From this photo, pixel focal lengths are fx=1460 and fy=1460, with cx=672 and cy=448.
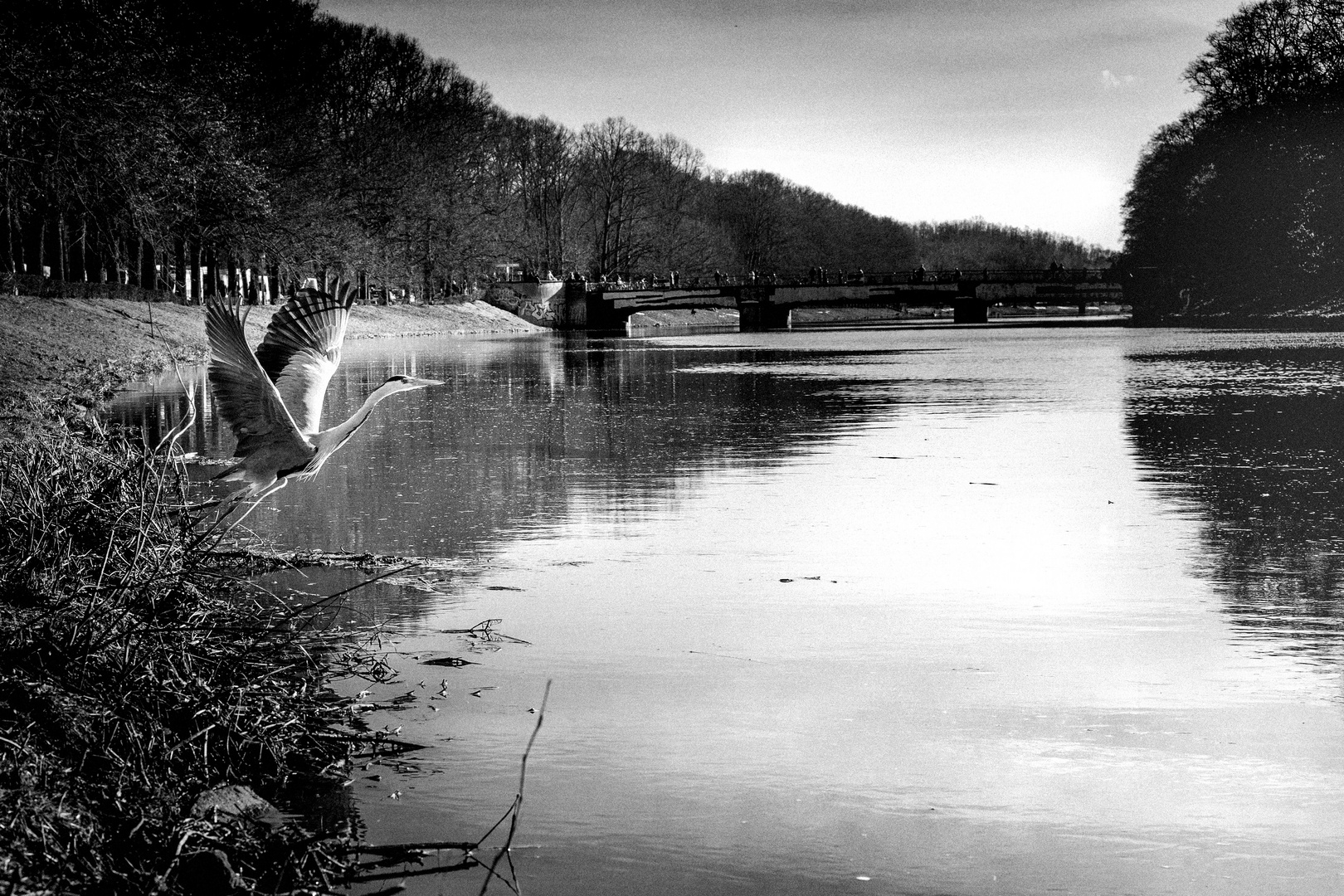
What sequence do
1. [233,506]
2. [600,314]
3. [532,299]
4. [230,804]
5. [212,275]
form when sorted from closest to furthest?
[230,804]
[233,506]
[212,275]
[600,314]
[532,299]

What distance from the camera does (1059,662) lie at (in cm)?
888

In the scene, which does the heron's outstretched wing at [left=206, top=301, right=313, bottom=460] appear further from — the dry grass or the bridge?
the bridge

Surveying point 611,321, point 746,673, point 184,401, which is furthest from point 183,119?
point 611,321

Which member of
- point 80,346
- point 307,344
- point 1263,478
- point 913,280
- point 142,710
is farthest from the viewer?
point 913,280

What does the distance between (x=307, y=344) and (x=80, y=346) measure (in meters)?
27.8

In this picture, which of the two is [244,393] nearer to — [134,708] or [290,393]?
[290,393]

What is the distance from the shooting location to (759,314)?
10938 centimetres

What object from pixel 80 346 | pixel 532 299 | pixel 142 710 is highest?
pixel 532 299

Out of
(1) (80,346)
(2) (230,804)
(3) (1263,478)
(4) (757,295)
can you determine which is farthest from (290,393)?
(4) (757,295)

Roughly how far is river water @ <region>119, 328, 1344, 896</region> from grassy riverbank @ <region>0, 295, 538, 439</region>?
14.4ft

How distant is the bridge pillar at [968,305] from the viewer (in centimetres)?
10800

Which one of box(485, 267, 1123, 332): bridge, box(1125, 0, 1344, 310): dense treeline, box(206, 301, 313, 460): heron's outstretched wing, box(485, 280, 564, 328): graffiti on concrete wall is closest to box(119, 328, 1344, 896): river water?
box(206, 301, 313, 460): heron's outstretched wing

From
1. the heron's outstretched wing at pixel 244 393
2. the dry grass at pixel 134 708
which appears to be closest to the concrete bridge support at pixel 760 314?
the heron's outstretched wing at pixel 244 393

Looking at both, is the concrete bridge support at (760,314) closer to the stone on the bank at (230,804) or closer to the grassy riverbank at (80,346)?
the grassy riverbank at (80,346)
